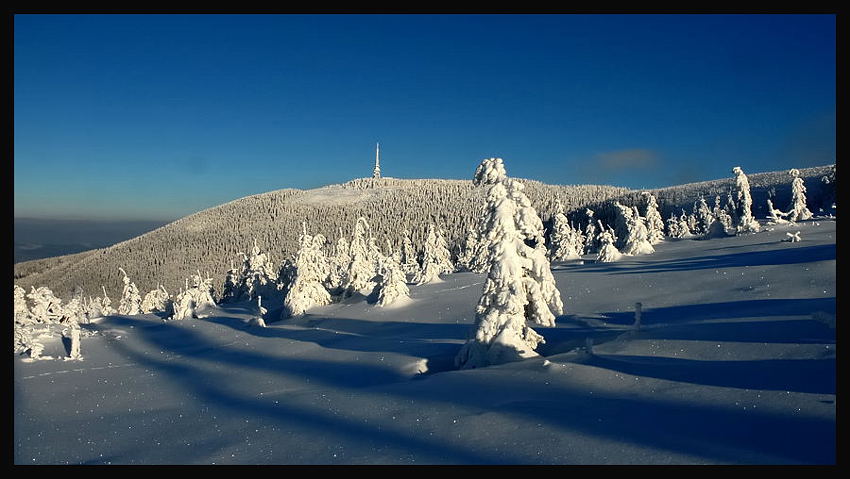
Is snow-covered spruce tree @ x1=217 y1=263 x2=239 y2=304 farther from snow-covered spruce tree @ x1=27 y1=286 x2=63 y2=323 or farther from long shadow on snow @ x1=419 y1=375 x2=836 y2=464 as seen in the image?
long shadow on snow @ x1=419 y1=375 x2=836 y2=464

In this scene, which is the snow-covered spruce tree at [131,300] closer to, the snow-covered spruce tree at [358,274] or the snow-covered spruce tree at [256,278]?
the snow-covered spruce tree at [256,278]

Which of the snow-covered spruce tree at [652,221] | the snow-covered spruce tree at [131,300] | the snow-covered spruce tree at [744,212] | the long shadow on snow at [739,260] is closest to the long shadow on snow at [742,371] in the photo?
the long shadow on snow at [739,260]

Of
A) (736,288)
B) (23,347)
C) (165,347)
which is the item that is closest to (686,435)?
(736,288)

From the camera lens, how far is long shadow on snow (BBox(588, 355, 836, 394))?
9.51 meters

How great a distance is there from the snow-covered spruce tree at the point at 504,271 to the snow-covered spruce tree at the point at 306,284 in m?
27.4

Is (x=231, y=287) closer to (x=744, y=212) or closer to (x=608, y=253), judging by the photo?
(x=608, y=253)

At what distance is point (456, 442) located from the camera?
878 centimetres

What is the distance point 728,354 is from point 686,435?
5.72 meters

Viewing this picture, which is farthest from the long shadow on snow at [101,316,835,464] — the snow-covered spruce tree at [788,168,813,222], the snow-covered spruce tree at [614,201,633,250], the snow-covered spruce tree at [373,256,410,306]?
the snow-covered spruce tree at [788,168,813,222]

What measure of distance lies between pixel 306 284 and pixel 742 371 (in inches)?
1461

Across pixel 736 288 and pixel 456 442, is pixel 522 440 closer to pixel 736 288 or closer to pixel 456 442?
pixel 456 442

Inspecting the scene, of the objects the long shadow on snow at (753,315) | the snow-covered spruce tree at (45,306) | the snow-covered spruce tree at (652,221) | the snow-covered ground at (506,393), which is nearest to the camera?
the snow-covered ground at (506,393)

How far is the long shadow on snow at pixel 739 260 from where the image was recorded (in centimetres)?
2634
